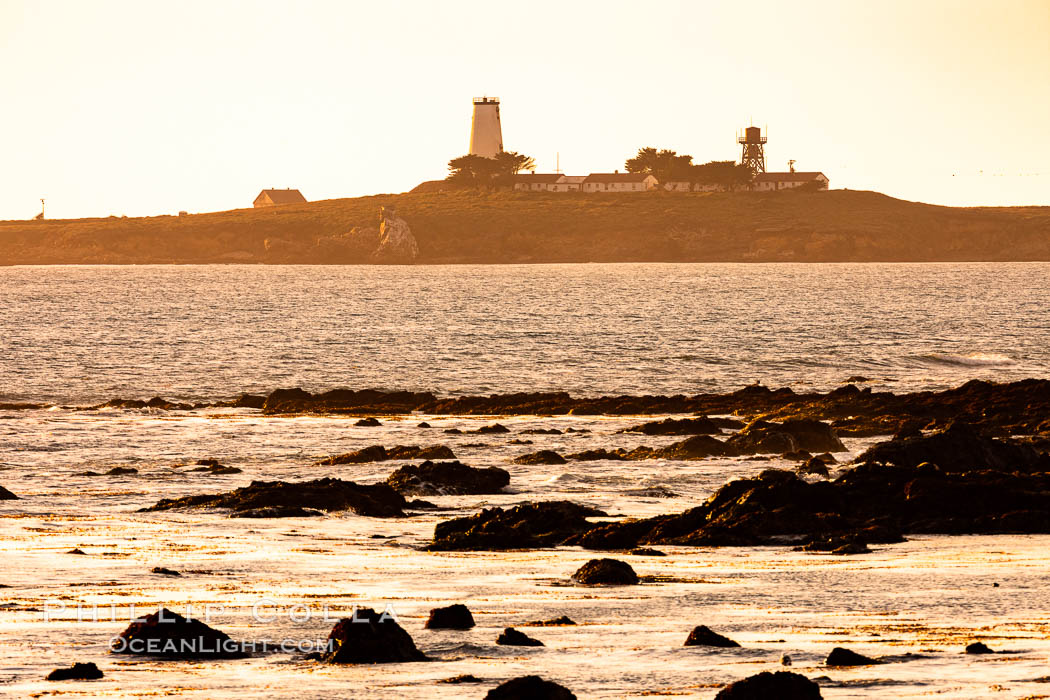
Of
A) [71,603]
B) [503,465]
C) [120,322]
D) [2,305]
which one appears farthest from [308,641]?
[2,305]

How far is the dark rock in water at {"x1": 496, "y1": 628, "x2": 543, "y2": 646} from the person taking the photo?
1275cm

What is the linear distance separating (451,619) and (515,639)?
969mm

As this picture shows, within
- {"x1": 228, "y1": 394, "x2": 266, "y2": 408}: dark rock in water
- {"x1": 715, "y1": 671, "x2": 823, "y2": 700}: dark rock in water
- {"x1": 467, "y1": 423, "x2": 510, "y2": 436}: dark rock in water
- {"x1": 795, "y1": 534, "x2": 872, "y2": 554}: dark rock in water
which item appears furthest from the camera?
{"x1": 228, "y1": 394, "x2": 266, "y2": 408}: dark rock in water

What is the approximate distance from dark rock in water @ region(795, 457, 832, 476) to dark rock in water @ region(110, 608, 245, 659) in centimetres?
1677

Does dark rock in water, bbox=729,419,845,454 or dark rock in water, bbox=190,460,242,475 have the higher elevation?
dark rock in water, bbox=729,419,845,454

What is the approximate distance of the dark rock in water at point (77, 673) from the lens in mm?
11273

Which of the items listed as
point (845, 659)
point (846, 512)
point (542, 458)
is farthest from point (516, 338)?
point (845, 659)

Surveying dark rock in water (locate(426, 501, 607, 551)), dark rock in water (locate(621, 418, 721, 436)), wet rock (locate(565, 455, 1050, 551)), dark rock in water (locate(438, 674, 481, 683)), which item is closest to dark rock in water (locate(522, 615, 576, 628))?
dark rock in water (locate(438, 674, 481, 683))

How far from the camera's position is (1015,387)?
42.1 m

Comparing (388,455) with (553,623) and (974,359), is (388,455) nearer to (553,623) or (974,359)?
(553,623)

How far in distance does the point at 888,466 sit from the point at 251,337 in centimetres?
7421

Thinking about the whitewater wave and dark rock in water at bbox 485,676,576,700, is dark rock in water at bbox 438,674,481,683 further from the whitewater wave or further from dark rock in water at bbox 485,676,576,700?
the whitewater wave

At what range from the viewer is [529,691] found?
10.0m

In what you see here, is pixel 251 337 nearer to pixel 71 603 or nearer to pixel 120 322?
pixel 120 322
